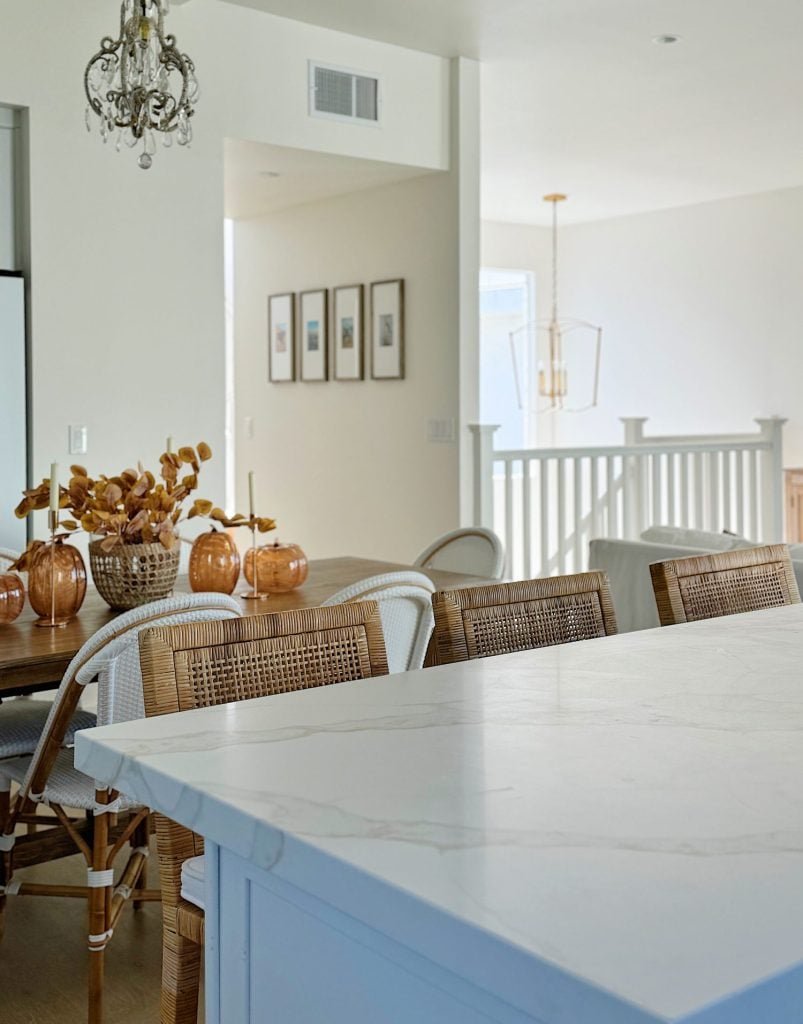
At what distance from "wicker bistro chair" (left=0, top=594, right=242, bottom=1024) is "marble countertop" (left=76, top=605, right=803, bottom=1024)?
0.88 m

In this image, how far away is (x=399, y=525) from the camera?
5.73 m

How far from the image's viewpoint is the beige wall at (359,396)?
5.43m

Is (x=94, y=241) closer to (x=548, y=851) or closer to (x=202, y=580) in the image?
(x=202, y=580)

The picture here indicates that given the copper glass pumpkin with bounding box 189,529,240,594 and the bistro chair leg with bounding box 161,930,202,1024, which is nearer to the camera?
the bistro chair leg with bounding box 161,930,202,1024

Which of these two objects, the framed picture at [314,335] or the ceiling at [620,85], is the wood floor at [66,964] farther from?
the framed picture at [314,335]

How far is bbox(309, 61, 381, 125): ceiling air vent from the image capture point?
4828 millimetres

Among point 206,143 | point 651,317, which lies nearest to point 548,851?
point 206,143

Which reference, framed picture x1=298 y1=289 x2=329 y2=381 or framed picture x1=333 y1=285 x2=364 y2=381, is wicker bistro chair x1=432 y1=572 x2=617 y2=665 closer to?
framed picture x1=333 y1=285 x2=364 y2=381

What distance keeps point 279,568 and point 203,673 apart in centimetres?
156

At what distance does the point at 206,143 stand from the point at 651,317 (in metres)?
5.22

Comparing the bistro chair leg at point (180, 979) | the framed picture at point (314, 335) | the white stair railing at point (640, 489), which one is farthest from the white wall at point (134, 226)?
the bistro chair leg at point (180, 979)

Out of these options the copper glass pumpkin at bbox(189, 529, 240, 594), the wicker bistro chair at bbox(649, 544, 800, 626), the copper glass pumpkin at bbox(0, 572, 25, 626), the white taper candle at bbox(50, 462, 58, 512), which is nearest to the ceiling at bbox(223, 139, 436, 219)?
the copper glass pumpkin at bbox(189, 529, 240, 594)

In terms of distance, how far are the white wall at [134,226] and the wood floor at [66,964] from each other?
174cm

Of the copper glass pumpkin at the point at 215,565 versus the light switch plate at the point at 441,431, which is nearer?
the copper glass pumpkin at the point at 215,565
